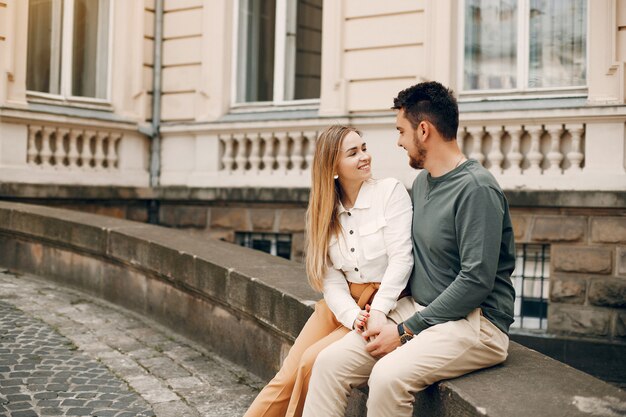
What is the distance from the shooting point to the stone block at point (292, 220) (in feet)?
30.1

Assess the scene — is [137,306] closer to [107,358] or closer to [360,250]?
[107,358]

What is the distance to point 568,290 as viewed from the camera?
24.3 feet

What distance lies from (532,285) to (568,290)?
488 mm

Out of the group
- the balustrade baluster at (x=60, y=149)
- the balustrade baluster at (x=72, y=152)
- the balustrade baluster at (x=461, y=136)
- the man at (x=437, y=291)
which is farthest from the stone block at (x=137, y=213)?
the man at (x=437, y=291)

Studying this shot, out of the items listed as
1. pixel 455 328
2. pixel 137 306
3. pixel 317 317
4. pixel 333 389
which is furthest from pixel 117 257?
pixel 455 328

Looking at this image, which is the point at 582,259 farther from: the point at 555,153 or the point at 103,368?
the point at 103,368

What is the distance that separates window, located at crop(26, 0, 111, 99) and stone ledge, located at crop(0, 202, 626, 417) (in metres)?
2.92

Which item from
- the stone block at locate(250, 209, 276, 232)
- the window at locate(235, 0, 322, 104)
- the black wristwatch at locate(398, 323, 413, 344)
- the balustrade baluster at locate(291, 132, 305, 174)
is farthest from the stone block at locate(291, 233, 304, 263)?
the black wristwatch at locate(398, 323, 413, 344)

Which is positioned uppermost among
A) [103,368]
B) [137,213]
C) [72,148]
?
[72,148]

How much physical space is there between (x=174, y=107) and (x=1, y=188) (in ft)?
8.82

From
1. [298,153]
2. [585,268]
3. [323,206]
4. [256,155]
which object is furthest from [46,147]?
[323,206]

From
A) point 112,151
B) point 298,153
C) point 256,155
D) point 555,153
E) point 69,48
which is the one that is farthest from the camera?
point 69,48

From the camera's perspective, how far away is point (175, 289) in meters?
5.68

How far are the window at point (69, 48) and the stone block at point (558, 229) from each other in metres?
6.33
